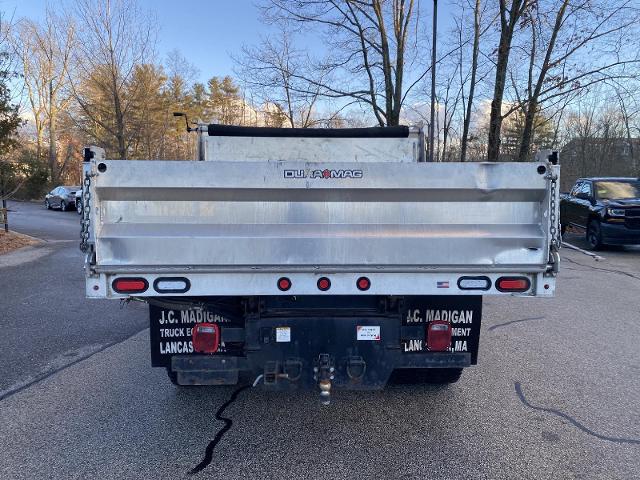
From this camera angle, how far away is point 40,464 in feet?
10.1

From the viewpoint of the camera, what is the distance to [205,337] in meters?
3.25

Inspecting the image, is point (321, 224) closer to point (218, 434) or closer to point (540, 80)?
point (218, 434)

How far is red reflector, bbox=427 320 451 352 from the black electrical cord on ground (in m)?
1.62

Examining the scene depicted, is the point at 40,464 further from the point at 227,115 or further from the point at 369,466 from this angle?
the point at 227,115

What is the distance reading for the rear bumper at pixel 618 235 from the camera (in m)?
12.7

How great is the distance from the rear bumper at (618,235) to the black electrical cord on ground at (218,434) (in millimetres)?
12288

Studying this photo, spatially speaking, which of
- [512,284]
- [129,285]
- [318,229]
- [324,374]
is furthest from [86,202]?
[512,284]

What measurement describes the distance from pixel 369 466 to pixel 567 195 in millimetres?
15606

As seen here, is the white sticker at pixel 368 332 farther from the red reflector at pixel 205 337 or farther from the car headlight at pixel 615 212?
the car headlight at pixel 615 212

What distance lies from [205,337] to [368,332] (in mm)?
1104

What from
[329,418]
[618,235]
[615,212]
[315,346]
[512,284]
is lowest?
[329,418]

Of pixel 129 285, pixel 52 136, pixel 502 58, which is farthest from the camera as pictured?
pixel 52 136

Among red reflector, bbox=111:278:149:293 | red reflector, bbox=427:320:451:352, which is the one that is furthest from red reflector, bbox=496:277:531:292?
red reflector, bbox=111:278:149:293

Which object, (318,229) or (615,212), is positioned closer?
(318,229)
